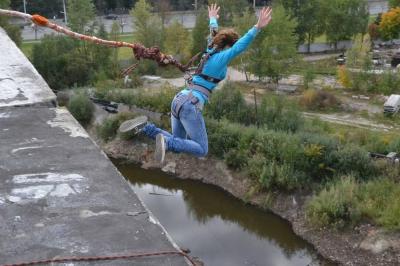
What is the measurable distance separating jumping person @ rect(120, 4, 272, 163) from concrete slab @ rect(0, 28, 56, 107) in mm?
814

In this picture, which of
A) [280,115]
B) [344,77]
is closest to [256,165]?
[280,115]

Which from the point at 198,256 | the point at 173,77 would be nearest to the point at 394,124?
the point at 198,256

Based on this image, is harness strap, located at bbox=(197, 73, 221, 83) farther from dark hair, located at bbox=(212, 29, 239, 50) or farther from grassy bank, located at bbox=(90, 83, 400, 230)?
grassy bank, located at bbox=(90, 83, 400, 230)

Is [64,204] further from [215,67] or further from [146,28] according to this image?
[146,28]

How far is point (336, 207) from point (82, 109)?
1102 cm

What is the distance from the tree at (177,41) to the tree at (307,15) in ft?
18.9

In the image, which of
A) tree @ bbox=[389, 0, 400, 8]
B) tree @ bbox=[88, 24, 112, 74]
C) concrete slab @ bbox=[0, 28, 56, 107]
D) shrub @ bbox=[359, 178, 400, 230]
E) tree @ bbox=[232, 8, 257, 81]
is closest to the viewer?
concrete slab @ bbox=[0, 28, 56, 107]

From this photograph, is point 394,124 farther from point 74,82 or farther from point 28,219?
point 28,219

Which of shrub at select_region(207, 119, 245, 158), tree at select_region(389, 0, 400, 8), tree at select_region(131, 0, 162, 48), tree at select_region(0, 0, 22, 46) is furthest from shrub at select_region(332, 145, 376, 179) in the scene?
tree at select_region(389, 0, 400, 8)

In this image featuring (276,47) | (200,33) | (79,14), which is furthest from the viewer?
(200,33)

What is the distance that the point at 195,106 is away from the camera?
16.9 ft

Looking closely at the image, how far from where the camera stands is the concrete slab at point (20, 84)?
455 centimetres

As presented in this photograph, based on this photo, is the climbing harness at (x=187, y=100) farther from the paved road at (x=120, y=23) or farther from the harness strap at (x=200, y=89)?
the paved road at (x=120, y=23)

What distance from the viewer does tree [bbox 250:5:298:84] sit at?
24.1 meters
